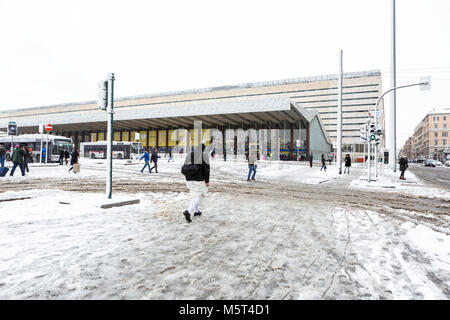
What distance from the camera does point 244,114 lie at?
125ft

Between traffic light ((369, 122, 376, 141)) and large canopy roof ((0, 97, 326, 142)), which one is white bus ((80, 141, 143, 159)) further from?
traffic light ((369, 122, 376, 141))

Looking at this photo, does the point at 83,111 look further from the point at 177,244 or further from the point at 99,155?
the point at 177,244

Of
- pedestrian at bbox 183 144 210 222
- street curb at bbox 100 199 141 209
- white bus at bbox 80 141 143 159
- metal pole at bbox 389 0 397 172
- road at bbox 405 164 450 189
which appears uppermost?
metal pole at bbox 389 0 397 172

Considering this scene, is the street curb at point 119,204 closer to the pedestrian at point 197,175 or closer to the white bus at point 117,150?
the pedestrian at point 197,175

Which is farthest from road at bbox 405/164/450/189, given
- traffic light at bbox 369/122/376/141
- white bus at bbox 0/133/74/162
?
white bus at bbox 0/133/74/162

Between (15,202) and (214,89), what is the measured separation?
9244cm

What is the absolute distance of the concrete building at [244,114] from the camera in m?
38.7

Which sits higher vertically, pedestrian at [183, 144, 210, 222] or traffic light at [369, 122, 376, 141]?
traffic light at [369, 122, 376, 141]

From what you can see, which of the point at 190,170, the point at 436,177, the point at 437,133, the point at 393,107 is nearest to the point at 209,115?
the point at 393,107

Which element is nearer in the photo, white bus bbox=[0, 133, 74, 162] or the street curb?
the street curb

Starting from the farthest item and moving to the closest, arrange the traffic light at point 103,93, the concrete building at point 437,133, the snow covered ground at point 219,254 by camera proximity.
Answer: the concrete building at point 437,133, the traffic light at point 103,93, the snow covered ground at point 219,254

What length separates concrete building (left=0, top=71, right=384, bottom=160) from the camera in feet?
127

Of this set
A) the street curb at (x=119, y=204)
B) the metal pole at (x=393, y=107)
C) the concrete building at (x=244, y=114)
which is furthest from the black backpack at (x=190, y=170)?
the metal pole at (x=393, y=107)

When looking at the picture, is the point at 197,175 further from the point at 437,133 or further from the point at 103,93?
the point at 437,133
